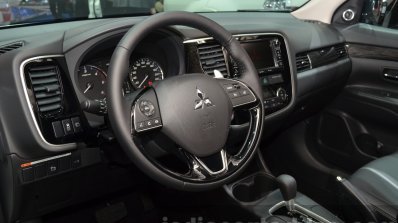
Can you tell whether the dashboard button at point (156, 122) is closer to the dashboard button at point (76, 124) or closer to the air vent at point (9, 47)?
the dashboard button at point (76, 124)

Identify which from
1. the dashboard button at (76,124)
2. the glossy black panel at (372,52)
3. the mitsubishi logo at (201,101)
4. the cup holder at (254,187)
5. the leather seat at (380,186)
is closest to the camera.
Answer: the mitsubishi logo at (201,101)

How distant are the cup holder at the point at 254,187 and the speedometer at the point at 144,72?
31.3 inches

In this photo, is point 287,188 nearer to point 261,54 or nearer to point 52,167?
point 261,54

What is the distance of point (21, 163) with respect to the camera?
1352mm

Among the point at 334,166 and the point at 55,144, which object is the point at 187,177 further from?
the point at 334,166

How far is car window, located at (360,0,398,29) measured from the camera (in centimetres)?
246

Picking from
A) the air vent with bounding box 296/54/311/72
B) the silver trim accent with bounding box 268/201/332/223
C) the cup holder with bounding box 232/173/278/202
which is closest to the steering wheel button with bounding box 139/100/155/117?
the silver trim accent with bounding box 268/201/332/223

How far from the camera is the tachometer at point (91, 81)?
149 centimetres

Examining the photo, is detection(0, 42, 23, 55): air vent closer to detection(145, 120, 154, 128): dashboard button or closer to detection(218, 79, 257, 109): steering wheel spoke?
detection(145, 120, 154, 128): dashboard button

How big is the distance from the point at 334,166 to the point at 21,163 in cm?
181

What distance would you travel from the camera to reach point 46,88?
1360mm

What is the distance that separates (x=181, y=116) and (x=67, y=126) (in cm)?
41

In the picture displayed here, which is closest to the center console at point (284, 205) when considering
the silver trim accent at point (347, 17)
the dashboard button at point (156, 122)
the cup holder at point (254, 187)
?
the cup holder at point (254, 187)

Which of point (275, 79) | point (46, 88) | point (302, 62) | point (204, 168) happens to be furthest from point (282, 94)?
point (46, 88)
